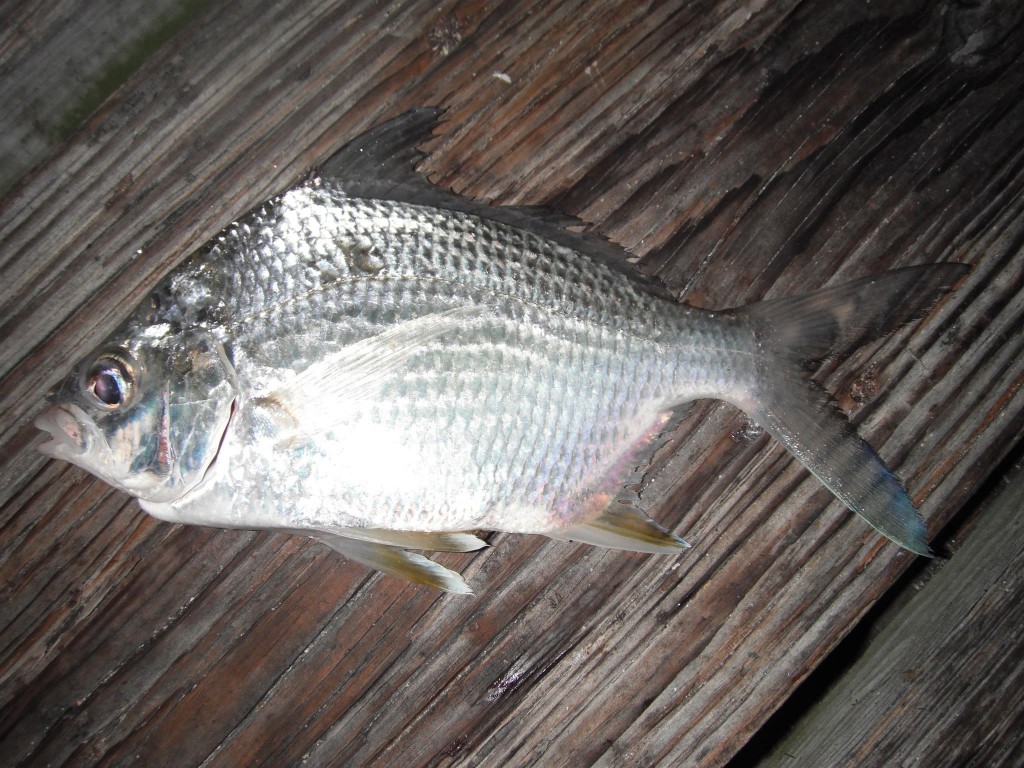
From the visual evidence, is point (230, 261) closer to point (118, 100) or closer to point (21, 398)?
point (118, 100)

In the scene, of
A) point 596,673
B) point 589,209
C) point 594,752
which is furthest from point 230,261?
point 594,752

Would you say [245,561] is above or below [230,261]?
below

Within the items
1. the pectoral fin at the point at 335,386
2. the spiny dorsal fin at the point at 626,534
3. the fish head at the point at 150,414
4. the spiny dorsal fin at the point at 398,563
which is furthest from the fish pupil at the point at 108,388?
the spiny dorsal fin at the point at 626,534

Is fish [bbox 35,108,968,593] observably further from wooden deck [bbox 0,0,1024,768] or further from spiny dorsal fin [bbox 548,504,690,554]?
wooden deck [bbox 0,0,1024,768]

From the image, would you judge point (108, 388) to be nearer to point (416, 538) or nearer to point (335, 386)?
point (335, 386)

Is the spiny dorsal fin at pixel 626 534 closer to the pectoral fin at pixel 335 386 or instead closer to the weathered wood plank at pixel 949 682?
the pectoral fin at pixel 335 386

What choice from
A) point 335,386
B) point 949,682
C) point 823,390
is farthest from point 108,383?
point 949,682

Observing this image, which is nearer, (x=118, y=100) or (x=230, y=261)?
(x=230, y=261)
